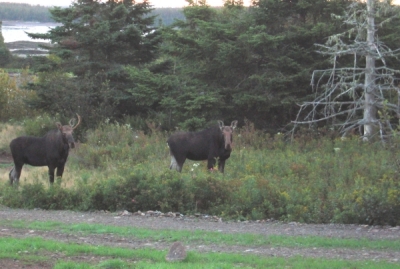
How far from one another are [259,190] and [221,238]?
12.3ft

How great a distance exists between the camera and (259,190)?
15.0m

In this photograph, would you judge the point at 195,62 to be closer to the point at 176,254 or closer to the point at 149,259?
the point at 149,259

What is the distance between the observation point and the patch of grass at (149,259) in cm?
880

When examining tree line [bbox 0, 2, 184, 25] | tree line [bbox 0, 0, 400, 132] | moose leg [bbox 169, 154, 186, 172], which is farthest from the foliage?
tree line [bbox 0, 2, 184, 25]

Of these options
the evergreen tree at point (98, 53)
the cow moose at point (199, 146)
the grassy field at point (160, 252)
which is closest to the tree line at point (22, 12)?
the evergreen tree at point (98, 53)

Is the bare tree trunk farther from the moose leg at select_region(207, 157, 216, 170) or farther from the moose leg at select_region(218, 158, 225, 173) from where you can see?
the moose leg at select_region(207, 157, 216, 170)

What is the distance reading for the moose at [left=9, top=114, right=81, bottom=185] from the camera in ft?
58.9

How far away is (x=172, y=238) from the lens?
11320 millimetres

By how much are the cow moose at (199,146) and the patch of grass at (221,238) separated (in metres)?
6.64

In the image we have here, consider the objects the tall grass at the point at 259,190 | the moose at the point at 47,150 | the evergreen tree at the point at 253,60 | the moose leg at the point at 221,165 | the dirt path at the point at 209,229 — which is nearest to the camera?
the dirt path at the point at 209,229

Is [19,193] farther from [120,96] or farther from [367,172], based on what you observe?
[120,96]

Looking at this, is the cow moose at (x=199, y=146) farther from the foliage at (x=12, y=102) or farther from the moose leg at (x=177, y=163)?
the foliage at (x=12, y=102)

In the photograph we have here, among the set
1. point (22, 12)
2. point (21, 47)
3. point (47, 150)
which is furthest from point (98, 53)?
point (22, 12)

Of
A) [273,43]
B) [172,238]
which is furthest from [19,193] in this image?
[273,43]
